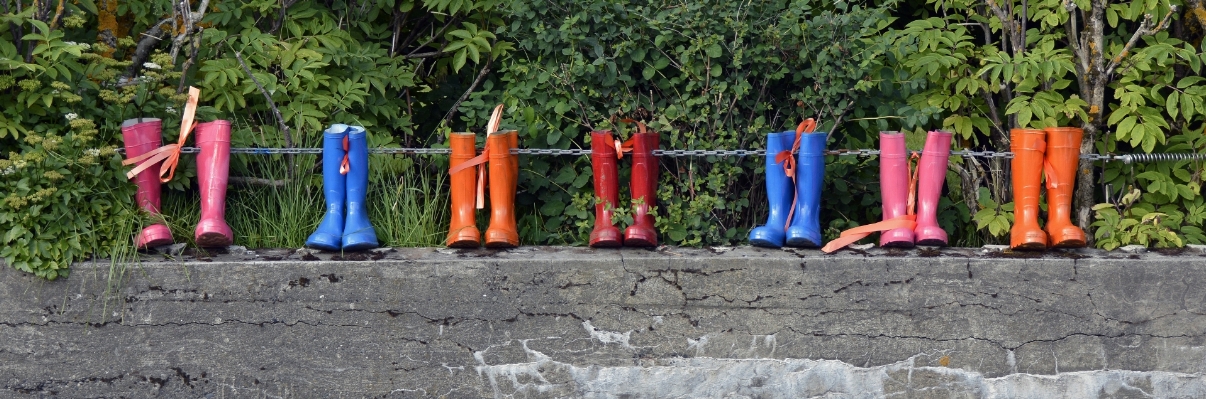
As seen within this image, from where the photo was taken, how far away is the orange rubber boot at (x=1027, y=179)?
3783 mm

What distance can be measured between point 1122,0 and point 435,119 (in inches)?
105

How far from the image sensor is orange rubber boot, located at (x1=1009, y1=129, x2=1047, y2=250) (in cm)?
378

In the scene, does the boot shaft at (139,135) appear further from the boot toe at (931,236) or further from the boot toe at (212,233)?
the boot toe at (931,236)

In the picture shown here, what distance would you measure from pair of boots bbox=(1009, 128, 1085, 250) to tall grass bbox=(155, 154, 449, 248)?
2.00m

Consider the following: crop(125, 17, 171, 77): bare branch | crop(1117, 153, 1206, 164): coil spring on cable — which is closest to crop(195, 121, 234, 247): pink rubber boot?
crop(125, 17, 171, 77): bare branch

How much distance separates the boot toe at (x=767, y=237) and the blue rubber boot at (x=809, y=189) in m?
0.03

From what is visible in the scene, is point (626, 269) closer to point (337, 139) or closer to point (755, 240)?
point (755, 240)

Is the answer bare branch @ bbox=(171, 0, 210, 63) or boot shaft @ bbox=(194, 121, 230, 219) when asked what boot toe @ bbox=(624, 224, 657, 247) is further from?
bare branch @ bbox=(171, 0, 210, 63)

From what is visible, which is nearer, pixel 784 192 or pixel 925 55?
pixel 784 192

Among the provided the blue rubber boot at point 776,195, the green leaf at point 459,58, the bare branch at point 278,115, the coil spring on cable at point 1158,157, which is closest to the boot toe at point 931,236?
the blue rubber boot at point 776,195

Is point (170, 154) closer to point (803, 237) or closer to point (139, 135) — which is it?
point (139, 135)

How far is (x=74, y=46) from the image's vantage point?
11.8ft

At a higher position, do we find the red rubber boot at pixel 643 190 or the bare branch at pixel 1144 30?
the bare branch at pixel 1144 30

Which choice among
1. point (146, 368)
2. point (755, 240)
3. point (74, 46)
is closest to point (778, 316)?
point (755, 240)
